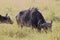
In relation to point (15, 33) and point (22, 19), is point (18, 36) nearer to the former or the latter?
point (15, 33)

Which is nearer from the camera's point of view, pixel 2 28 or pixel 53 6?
pixel 2 28

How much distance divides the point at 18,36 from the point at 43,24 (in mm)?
1452

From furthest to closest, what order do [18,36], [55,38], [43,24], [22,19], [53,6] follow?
[53,6], [22,19], [43,24], [18,36], [55,38]

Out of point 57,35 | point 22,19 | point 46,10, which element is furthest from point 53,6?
point 57,35

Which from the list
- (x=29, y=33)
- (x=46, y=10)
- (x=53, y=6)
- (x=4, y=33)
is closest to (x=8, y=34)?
(x=4, y=33)

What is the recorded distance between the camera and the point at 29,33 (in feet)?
40.1

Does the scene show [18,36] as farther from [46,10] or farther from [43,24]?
[46,10]

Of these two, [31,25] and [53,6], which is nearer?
[31,25]

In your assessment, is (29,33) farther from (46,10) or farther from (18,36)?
(46,10)

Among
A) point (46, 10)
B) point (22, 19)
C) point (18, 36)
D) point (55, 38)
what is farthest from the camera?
point (46, 10)

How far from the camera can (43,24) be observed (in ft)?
41.0

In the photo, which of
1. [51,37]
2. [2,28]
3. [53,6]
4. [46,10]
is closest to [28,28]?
[2,28]

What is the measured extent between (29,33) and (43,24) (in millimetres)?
727

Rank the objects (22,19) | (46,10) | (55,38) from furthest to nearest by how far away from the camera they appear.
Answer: (46,10) → (22,19) → (55,38)
